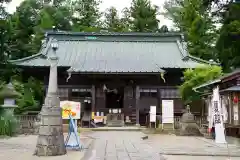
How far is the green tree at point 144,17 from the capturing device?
41406 millimetres

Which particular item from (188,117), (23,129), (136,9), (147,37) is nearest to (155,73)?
(188,117)

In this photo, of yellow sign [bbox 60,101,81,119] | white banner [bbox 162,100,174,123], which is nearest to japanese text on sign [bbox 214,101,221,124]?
yellow sign [bbox 60,101,81,119]

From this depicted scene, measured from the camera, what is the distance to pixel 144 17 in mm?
42125

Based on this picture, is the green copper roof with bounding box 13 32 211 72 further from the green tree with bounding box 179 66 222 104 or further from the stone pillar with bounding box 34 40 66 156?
the stone pillar with bounding box 34 40 66 156

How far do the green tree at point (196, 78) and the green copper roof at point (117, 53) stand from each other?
2.28 meters

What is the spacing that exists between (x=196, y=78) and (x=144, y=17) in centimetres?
2439

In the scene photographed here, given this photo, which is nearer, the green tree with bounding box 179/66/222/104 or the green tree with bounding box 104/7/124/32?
the green tree with bounding box 179/66/222/104

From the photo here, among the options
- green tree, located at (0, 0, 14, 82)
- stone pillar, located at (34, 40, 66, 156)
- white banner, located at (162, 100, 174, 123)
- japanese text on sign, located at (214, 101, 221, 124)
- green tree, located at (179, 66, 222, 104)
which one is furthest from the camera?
green tree, located at (179, 66, 222, 104)

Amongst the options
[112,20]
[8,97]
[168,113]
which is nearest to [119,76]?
[168,113]

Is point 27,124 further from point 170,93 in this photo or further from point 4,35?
point 170,93

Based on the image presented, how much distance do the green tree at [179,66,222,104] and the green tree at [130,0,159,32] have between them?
872 inches

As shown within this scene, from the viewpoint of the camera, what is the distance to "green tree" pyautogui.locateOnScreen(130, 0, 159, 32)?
41406mm

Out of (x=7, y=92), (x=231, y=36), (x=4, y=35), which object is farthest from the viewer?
(x=4, y=35)

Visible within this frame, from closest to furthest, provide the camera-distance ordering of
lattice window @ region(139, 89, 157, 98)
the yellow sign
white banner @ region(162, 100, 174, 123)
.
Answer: the yellow sign < white banner @ region(162, 100, 174, 123) < lattice window @ region(139, 89, 157, 98)
